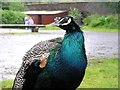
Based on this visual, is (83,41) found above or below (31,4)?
below

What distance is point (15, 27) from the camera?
2.35 meters

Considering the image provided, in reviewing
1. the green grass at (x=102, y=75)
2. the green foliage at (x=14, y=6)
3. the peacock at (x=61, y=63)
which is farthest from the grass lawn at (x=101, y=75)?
the green foliage at (x=14, y=6)

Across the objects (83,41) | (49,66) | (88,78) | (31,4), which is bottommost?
(88,78)

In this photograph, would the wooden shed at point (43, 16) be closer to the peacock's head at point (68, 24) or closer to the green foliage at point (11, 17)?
the green foliage at point (11, 17)

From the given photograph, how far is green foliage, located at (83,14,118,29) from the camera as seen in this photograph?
7.49 ft

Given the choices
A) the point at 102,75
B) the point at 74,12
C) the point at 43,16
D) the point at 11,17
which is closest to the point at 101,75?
the point at 102,75

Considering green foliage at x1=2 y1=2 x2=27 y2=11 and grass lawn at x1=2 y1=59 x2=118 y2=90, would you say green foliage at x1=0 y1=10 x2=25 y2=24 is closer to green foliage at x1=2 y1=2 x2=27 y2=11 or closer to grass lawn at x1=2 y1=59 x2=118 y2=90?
green foliage at x1=2 y1=2 x2=27 y2=11

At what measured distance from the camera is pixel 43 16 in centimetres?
233

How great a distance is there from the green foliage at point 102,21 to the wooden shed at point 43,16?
0.64 ft

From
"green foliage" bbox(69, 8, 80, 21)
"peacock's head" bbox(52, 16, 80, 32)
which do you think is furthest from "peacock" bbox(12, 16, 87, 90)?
"green foliage" bbox(69, 8, 80, 21)

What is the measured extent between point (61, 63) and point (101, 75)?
1.36ft

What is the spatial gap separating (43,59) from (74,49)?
20 centimetres

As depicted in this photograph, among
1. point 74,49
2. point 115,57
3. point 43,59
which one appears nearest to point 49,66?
point 43,59

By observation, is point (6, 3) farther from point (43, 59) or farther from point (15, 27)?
point (43, 59)
